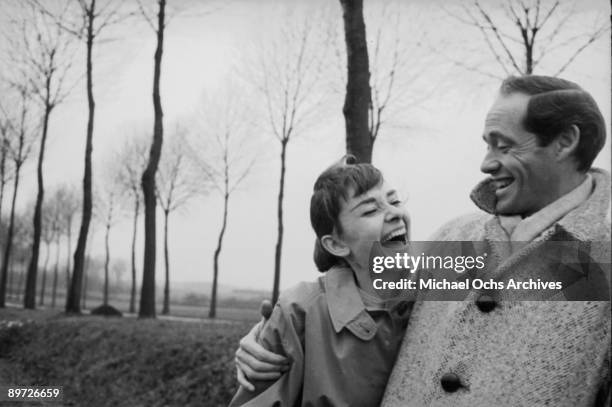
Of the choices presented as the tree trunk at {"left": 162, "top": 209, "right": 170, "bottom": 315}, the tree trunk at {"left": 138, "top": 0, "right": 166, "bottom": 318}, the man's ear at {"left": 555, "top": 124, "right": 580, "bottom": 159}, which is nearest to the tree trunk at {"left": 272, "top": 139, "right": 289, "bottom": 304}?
the tree trunk at {"left": 138, "top": 0, "right": 166, "bottom": 318}

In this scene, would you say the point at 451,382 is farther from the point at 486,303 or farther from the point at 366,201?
the point at 366,201

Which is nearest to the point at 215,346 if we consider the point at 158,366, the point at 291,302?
the point at 158,366

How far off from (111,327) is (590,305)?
7606 millimetres

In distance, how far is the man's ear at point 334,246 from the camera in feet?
5.92

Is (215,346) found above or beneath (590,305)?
beneath

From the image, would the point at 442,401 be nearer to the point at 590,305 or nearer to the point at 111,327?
the point at 590,305

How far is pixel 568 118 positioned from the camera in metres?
1.34

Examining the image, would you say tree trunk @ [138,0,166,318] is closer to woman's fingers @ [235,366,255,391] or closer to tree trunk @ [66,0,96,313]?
tree trunk @ [66,0,96,313]

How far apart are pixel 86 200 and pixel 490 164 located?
1226 centimetres

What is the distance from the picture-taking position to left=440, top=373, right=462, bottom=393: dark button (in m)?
1.36

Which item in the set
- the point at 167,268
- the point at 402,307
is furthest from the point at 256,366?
the point at 167,268

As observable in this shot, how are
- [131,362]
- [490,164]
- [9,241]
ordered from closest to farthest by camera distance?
1. [490,164]
2. [131,362]
3. [9,241]

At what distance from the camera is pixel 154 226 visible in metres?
10.5

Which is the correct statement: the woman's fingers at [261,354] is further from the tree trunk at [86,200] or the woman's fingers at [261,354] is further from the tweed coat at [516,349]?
the tree trunk at [86,200]
